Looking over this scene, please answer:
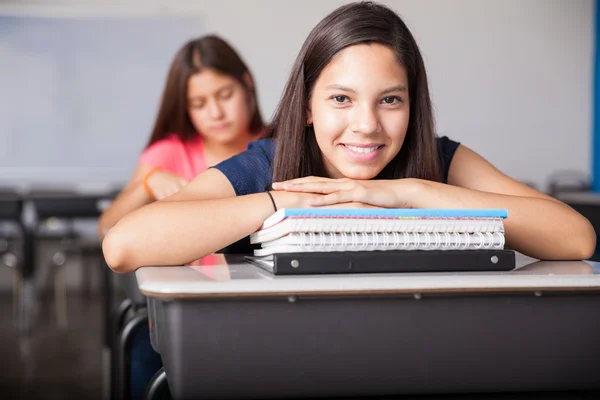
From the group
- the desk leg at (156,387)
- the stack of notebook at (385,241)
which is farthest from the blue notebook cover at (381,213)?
the desk leg at (156,387)

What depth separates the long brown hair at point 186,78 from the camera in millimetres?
2342

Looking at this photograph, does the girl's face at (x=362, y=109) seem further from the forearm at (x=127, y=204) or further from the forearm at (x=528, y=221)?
the forearm at (x=127, y=204)

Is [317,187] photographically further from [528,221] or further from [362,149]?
[528,221]

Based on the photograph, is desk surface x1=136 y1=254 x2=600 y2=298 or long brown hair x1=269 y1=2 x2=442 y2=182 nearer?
desk surface x1=136 y1=254 x2=600 y2=298

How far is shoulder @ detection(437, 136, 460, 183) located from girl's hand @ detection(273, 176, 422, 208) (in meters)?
0.32

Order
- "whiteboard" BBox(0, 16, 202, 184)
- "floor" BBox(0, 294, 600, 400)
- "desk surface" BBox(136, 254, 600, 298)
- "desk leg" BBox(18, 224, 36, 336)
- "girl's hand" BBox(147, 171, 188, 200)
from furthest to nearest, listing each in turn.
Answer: "whiteboard" BBox(0, 16, 202, 184)
"desk leg" BBox(18, 224, 36, 336)
"floor" BBox(0, 294, 600, 400)
"girl's hand" BBox(147, 171, 188, 200)
"desk surface" BBox(136, 254, 600, 298)

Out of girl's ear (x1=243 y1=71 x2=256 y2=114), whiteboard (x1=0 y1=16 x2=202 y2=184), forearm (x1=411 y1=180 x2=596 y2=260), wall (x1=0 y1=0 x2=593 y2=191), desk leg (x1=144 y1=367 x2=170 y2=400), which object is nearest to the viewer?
desk leg (x1=144 y1=367 x2=170 y2=400)

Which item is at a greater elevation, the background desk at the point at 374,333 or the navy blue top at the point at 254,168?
Answer: the navy blue top at the point at 254,168

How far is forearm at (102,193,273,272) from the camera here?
1.02 meters

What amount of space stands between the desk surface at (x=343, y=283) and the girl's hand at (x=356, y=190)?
0.74ft

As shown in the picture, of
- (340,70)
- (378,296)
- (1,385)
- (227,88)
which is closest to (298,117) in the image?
(340,70)

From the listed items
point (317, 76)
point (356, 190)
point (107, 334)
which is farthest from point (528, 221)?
point (107, 334)

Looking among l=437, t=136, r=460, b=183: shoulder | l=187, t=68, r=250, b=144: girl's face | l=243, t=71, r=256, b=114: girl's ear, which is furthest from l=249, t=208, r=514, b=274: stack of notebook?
l=243, t=71, r=256, b=114: girl's ear

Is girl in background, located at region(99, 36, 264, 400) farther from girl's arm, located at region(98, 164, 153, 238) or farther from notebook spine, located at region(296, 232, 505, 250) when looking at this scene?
notebook spine, located at region(296, 232, 505, 250)
